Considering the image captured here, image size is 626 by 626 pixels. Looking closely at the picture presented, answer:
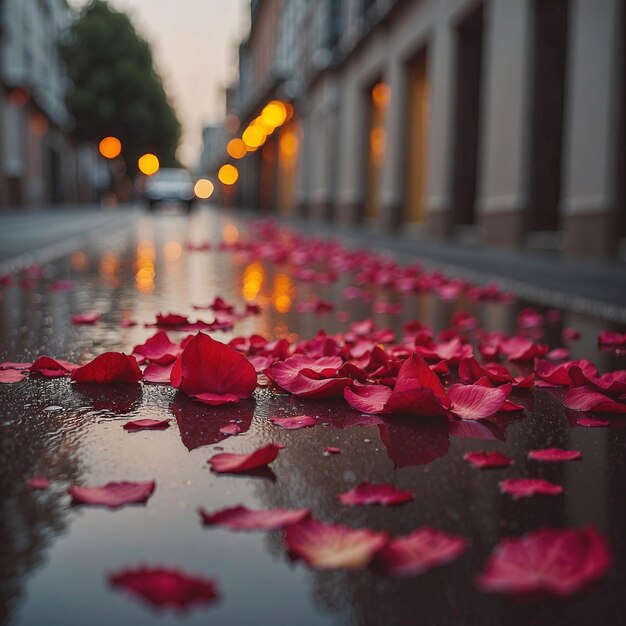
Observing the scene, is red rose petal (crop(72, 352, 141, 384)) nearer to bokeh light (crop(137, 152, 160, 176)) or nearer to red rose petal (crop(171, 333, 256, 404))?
red rose petal (crop(171, 333, 256, 404))

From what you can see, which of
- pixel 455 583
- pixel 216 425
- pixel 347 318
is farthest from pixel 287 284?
pixel 455 583

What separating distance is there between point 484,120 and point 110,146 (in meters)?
40.1

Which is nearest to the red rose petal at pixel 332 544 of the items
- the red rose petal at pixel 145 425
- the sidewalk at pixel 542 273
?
the red rose petal at pixel 145 425

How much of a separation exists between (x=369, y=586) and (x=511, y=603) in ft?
0.62

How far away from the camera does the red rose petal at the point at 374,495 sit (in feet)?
5.21

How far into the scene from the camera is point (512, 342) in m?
3.50

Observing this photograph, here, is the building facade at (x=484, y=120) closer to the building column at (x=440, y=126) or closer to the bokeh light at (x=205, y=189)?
the building column at (x=440, y=126)

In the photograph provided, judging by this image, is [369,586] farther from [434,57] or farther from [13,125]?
[13,125]

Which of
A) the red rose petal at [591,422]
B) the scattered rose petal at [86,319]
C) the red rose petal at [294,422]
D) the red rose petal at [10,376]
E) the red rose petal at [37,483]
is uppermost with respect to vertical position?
the red rose petal at [37,483]

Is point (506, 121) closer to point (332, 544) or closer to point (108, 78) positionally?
point (332, 544)

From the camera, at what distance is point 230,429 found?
83.3 inches

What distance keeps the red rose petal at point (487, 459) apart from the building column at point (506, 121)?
9.32 m

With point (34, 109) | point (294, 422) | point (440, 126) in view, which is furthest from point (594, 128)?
point (34, 109)

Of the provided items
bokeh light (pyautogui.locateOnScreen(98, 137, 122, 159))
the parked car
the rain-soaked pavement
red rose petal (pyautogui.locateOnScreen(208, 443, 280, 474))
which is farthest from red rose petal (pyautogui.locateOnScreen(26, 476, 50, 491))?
bokeh light (pyautogui.locateOnScreen(98, 137, 122, 159))
